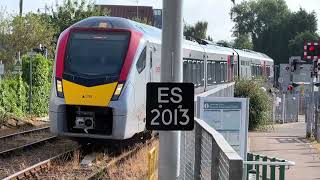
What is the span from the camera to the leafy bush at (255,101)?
2644 cm

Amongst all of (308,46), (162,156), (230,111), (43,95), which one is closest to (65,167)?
(230,111)

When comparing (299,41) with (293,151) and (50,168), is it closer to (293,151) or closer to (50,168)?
(293,151)

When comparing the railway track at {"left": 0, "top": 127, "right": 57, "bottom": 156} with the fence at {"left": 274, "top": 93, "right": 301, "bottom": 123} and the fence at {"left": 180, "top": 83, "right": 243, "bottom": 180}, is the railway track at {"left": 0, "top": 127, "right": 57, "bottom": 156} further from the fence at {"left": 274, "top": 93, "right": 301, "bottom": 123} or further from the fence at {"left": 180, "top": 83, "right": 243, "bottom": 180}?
the fence at {"left": 274, "top": 93, "right": 301, "bottom": 123}

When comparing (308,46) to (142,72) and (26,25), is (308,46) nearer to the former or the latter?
(142,72)

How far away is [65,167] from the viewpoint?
13.5 metres

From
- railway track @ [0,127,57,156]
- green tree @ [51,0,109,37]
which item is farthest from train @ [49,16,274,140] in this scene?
green tree @ [51,0,109,37]

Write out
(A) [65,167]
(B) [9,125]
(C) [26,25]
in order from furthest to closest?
1. (C) [26,25]
2. (B) [9,125]
3. (A) [65,167]

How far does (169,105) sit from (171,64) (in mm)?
472

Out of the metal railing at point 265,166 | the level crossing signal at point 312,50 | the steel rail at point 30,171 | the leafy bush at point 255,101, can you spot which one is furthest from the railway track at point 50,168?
the leafy bush at point 255,101

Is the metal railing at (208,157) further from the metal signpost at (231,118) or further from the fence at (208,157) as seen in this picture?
the metal signpost at (231,118)

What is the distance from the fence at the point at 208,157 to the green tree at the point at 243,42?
366 feet

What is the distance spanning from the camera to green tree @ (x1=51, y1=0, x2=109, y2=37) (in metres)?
59.0

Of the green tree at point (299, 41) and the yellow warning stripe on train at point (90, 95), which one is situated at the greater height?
the green tree at point (299, 41)

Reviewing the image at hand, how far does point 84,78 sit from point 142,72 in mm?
1449
